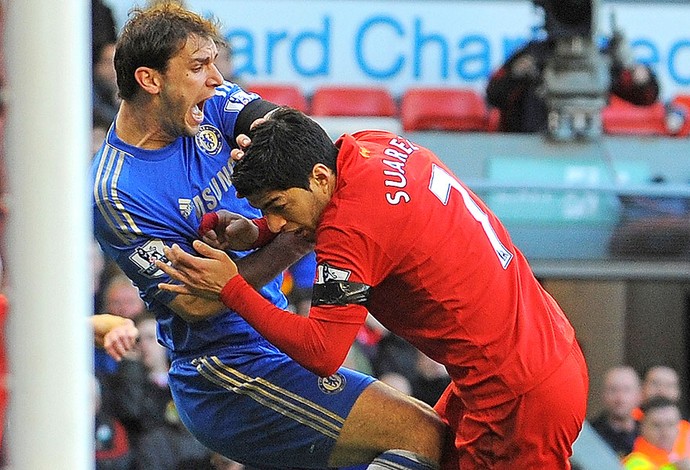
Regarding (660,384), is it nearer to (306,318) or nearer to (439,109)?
(439,109)

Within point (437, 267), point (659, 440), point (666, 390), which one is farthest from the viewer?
point (666, 390)

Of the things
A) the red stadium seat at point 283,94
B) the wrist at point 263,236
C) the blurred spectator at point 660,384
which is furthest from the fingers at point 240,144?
the red stadium seat at point 283,94

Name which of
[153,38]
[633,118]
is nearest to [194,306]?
[153,38]

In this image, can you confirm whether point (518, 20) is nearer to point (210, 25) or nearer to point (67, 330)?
point (210, 25)

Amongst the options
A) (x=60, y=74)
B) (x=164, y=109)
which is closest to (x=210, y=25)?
(x=164, y=109)

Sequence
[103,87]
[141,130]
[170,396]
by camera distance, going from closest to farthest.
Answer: [141,130]
[170,396]
[103,87]

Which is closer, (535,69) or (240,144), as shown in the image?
(240,144)

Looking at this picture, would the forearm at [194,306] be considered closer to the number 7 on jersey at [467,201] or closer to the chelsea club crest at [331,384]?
the chelsea club crest at [331,384]

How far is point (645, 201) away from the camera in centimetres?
653

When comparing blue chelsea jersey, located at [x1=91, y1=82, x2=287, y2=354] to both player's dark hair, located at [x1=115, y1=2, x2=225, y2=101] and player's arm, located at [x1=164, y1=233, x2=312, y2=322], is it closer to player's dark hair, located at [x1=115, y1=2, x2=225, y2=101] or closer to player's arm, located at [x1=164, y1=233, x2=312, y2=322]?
player's arm, located at [x1=164, y1=233, x2=312, y2=322]

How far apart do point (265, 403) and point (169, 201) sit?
542 mm

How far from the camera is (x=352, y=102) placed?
905cm

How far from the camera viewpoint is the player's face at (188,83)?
3150 millimetres

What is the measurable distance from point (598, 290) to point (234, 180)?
423 cm
